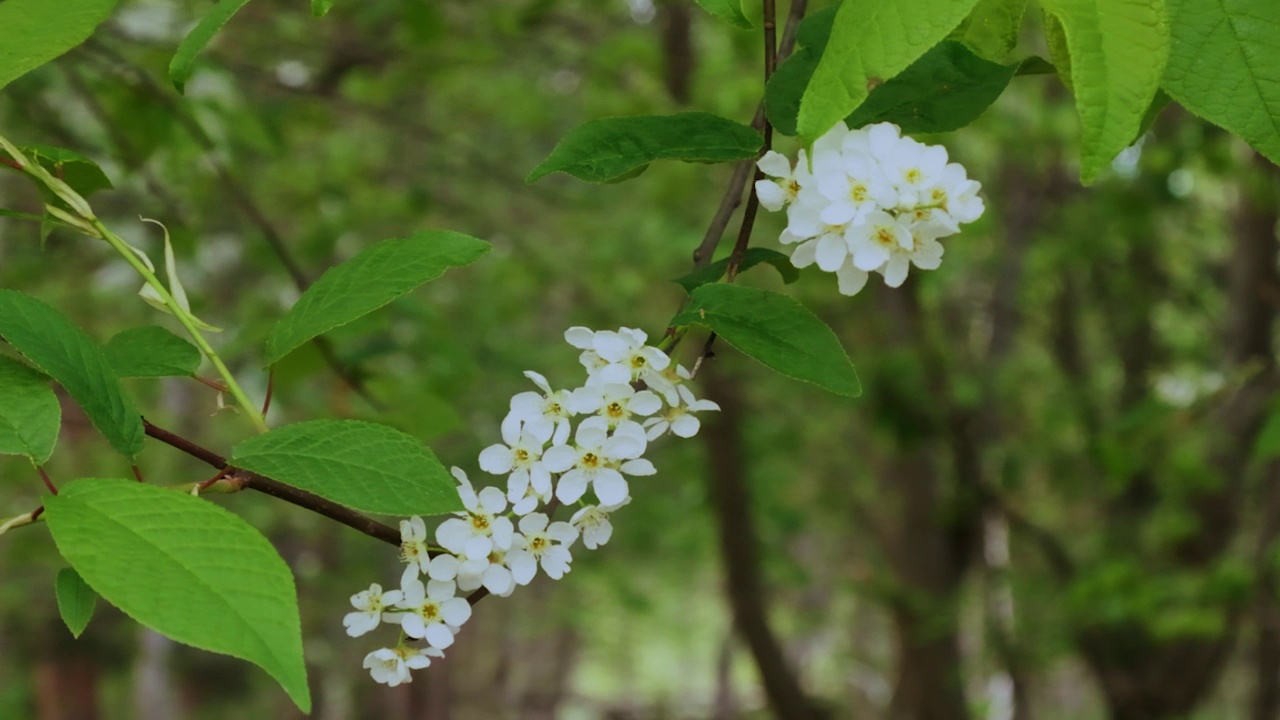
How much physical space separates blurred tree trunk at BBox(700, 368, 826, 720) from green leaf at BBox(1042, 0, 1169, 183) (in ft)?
18.7

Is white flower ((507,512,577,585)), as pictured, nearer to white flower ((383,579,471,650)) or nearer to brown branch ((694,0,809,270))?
white flower ((383,579,471,650))

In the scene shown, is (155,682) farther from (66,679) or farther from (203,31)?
(203,31)

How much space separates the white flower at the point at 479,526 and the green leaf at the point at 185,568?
21 cm

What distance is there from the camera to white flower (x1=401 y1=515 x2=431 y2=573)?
0.85 metres

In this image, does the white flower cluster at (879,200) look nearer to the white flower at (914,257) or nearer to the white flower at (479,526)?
the white flower at (914,257)

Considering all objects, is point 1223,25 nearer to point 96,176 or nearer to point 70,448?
point 96,176

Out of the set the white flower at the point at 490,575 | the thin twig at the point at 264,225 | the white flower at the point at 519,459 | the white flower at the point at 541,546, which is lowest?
the thin twig at the point at 264,225

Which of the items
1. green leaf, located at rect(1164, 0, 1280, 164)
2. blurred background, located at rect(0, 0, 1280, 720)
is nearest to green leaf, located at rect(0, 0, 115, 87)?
green leaf, located at rect(1164, 0, 1280, 164)

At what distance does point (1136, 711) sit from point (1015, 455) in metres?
1.46

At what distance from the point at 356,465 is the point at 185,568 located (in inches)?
6.3

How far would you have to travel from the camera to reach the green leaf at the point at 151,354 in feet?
3.16

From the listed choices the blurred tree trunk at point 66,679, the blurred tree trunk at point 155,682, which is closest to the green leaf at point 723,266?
the blurred tree trunk at point 155,682

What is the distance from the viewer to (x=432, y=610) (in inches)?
34.6

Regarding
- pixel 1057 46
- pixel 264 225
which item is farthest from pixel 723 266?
pixel 264 225
